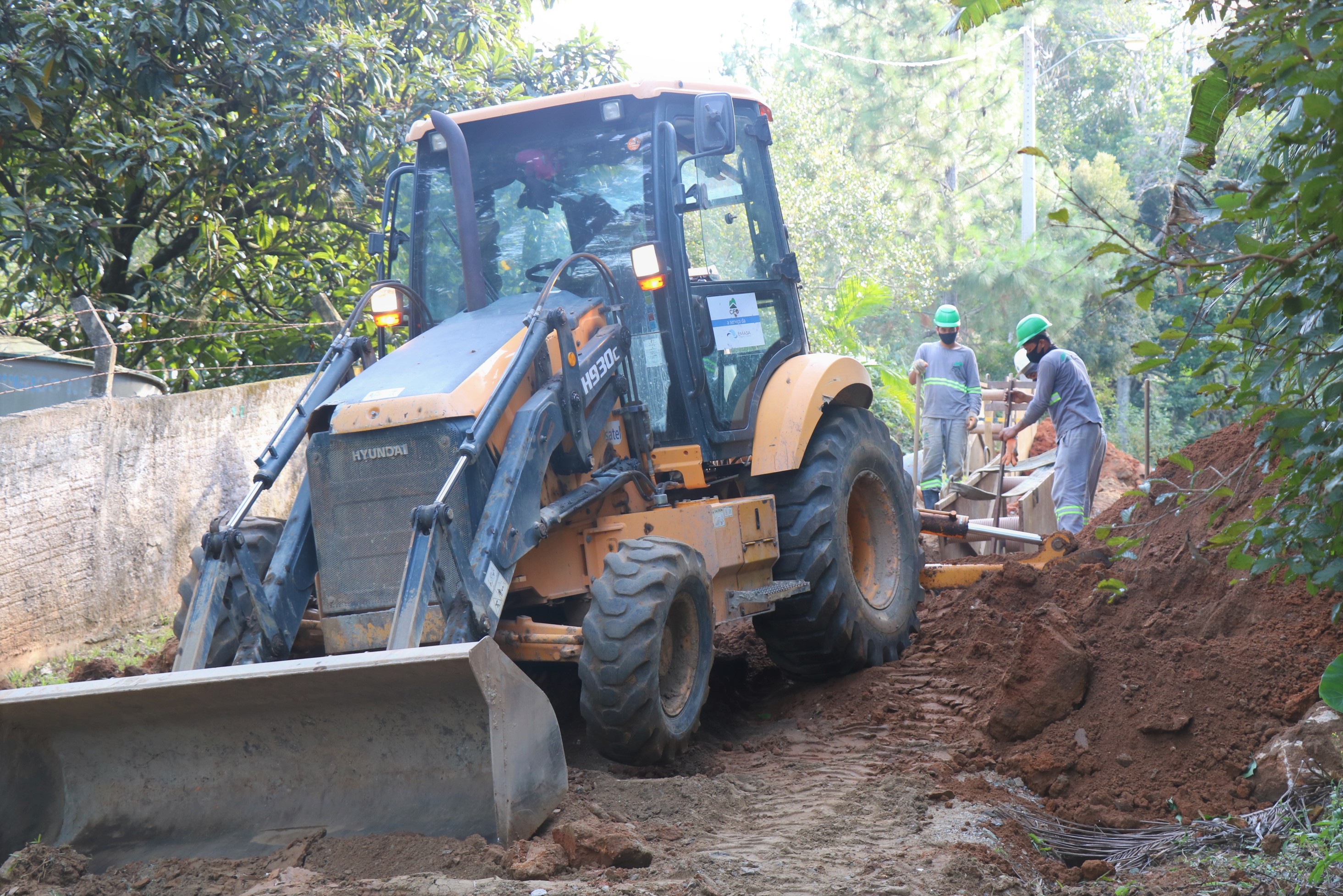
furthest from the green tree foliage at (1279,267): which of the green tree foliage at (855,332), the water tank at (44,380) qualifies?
the green tree foliage at (855,332)

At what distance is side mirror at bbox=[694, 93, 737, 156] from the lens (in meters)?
5.29

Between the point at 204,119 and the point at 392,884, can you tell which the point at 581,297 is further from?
the point at 204,119

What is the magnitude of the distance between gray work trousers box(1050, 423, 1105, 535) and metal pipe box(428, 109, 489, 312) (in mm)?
5478

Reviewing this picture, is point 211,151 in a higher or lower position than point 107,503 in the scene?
higher

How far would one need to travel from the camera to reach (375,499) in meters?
4.74

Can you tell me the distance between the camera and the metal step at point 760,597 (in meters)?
5.43

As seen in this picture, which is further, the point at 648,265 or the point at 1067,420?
the point at 1067,420

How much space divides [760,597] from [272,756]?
7.58 feet

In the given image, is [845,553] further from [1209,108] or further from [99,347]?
[99,347]

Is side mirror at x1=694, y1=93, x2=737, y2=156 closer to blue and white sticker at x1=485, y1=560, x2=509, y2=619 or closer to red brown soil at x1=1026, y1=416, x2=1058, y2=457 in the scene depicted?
blue and white sticker at x1=485, y1=560, x2=509, y2=619

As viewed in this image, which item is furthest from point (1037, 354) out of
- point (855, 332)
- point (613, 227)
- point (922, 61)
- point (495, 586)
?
point (922, 61)

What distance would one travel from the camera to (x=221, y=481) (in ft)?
29.9

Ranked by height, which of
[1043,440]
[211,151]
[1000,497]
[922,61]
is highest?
[922,61]

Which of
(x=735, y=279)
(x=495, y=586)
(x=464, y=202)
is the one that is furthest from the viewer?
(x=735, y=279)
